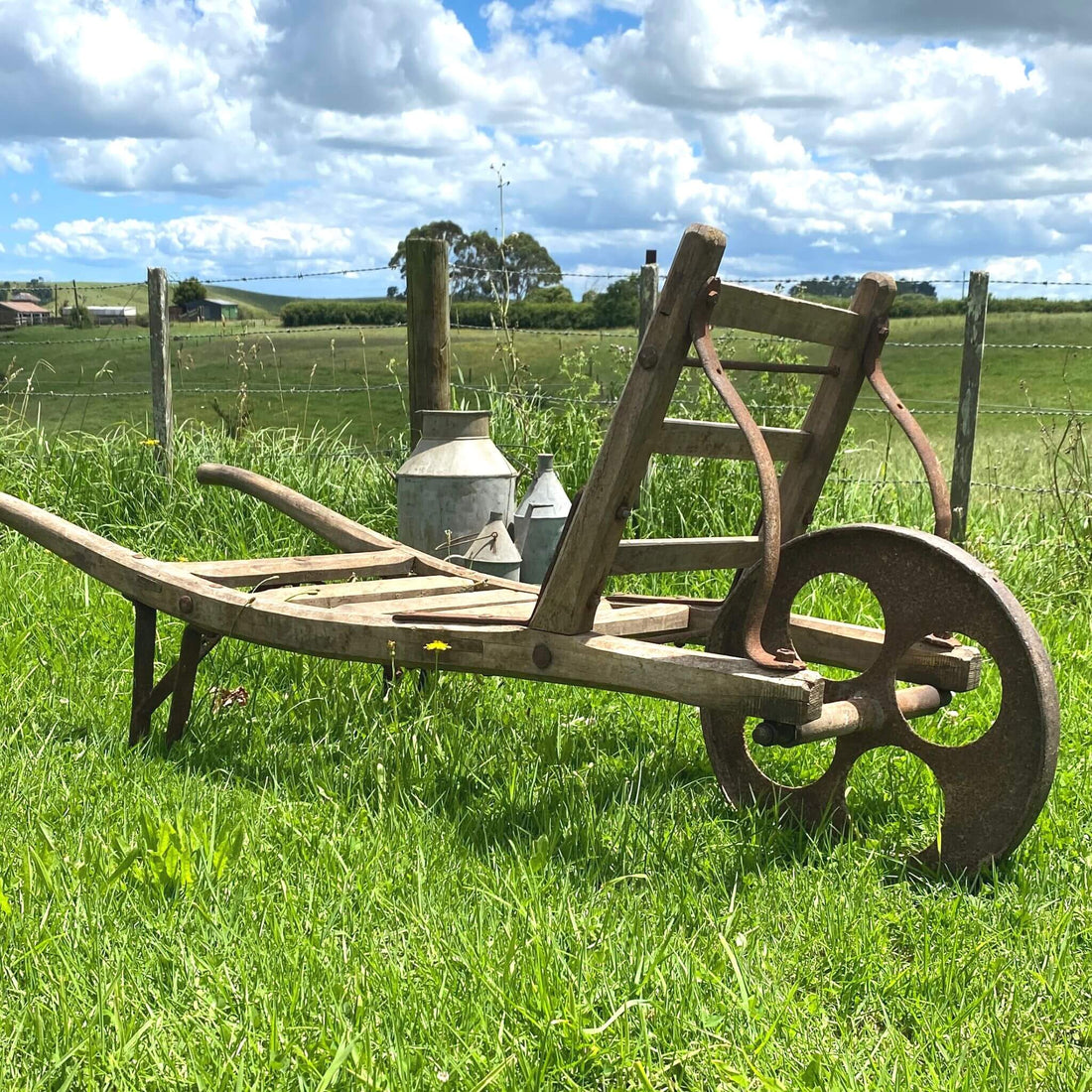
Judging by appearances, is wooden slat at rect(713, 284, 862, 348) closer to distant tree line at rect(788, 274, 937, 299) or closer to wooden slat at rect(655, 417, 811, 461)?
wooden slat at rect(655, 417, 811, 461)

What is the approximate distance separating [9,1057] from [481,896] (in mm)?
948

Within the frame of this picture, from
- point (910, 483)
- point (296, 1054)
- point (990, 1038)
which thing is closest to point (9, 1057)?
point (296, 1054)

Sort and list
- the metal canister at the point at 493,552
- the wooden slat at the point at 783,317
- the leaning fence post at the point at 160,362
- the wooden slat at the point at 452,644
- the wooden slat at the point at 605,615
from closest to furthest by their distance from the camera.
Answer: the wooden slat at the point at 452,644
the wooden slat at the point at 783,317
the wooden slat at the point at 605,615
the metal canister at the point at 493,552
the leaning fence post at the point at 160,362

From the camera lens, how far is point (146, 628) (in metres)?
3.95

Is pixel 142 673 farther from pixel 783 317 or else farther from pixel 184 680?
pixel 783 317

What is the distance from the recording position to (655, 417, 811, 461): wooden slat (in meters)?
2.93

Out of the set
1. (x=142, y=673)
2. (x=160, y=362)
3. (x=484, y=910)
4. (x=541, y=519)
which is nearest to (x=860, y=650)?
(x=484, y=910)

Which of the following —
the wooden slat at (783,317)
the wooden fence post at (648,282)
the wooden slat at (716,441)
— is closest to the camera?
the wooden slat at (783,317)

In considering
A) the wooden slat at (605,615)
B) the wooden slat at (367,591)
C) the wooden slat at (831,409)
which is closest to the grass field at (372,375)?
the wooden slat at (831,409)

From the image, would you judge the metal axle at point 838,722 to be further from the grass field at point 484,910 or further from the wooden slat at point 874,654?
the grass field at point 484,910

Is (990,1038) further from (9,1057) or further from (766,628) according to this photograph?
(9,1057)

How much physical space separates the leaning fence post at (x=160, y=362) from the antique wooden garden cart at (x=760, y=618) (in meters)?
4.73

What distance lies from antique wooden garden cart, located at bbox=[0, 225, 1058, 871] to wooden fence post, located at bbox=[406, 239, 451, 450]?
3212mm

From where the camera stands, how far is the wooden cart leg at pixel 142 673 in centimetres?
390
